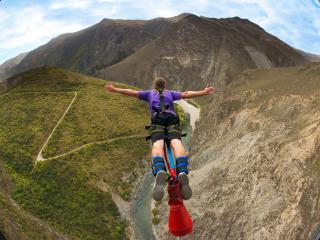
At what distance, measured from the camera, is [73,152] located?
233ft

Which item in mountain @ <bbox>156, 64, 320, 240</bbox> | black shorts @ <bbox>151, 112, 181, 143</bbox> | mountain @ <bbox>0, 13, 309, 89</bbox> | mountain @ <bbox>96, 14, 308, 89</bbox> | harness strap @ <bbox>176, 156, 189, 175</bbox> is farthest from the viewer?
mountain @ <bbox>0, 13, 309, 89</bbox>

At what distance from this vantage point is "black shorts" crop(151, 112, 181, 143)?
10.9 meters

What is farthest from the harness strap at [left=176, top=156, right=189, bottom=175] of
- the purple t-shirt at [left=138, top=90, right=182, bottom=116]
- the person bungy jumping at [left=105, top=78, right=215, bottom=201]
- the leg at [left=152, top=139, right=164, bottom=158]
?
the purple t-shirt at [left=138, top=90, right=182, bottom=116]

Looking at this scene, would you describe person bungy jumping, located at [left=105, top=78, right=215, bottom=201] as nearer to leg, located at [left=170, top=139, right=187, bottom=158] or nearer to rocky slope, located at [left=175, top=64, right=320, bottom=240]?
leg, located at [left=170, top=139, right=187, bottom=158]

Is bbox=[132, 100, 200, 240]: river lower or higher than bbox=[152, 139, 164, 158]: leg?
lower

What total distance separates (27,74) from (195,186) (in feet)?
252

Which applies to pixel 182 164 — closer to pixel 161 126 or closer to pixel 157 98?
pixel 161 126

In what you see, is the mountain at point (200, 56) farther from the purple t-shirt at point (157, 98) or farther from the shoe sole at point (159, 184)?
the shoe sole at point (159, 184)

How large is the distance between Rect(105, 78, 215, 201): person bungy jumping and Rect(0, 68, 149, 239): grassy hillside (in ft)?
133

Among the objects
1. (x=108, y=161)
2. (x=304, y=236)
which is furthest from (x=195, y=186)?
(x=108, y=161)

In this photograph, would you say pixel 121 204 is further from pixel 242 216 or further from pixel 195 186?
pixel 242 216

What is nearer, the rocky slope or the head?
the head

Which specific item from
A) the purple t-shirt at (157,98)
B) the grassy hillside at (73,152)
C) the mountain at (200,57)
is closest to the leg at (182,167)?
the purple t-shirt at (157,98)

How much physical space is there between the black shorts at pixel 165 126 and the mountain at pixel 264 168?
85.6 ft
